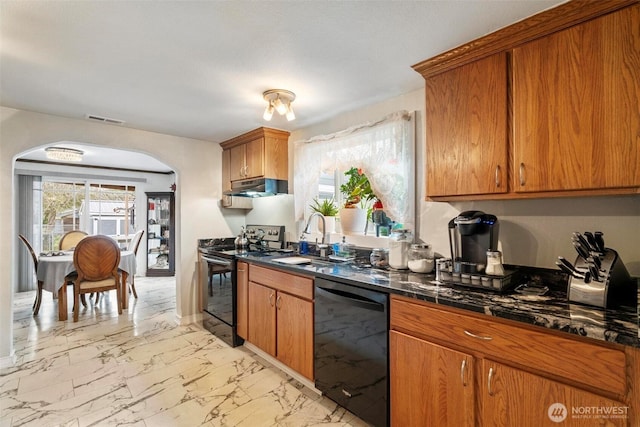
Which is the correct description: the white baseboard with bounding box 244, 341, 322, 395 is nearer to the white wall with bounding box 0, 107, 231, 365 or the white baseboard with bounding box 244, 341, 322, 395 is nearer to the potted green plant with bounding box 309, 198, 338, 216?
the white wall with bounding box 0, 107, 231, 365

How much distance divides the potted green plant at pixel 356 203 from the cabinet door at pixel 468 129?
34.0 inches

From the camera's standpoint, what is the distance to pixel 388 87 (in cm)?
224

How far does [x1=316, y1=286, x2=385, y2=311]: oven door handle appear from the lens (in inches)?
67.9

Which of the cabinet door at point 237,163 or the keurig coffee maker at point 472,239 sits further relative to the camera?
the cabinet door at point 237,163

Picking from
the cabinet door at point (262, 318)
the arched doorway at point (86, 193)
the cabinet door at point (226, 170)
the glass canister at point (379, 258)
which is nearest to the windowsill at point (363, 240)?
the glass canister at point (379, 258)

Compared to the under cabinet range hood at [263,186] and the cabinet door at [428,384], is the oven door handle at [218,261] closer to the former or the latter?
the under cabinet range hood at [263,186]

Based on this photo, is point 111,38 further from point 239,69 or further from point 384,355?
point 384,355

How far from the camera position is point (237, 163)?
12.1 feet

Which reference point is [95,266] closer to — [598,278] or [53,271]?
[53,271]

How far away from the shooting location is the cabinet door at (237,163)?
3.57 m

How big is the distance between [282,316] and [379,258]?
3.01 ft

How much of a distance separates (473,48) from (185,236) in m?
3.44

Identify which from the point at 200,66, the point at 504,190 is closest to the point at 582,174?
the point at 504,190

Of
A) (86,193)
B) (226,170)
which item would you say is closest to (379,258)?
(226,170)
